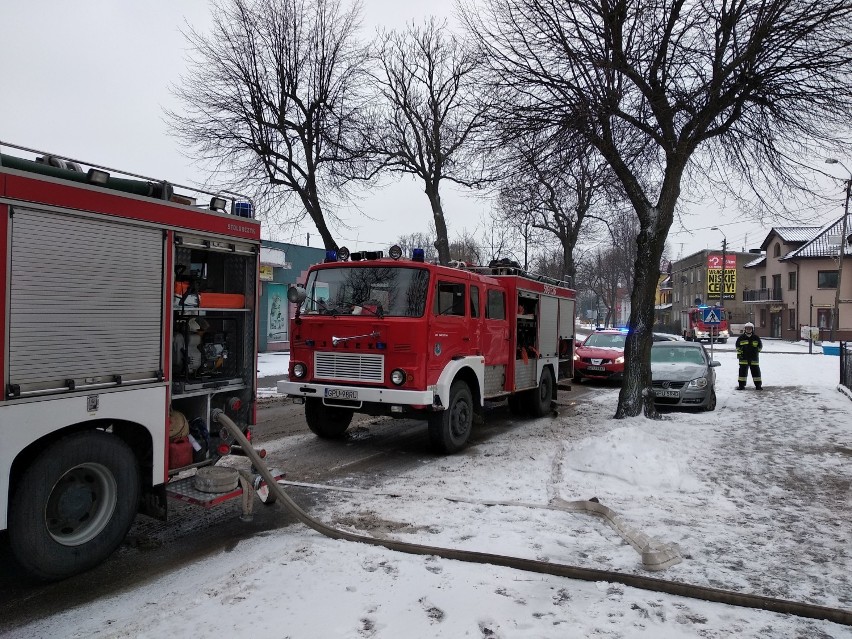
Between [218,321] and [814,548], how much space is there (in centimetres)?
542

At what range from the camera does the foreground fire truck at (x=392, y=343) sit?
7.32 meters

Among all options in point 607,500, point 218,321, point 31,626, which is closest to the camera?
point 31,626

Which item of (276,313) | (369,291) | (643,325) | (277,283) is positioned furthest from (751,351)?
(276,313)

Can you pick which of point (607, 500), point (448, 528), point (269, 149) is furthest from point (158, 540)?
point (269, 149)

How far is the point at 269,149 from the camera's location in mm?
17109

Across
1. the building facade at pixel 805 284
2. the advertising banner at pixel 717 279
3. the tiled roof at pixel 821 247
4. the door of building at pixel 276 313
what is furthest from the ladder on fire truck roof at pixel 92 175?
the tiled roof at pixel 821 247

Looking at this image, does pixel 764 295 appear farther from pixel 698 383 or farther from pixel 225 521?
pixel 225 521

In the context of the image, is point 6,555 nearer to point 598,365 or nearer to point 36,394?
point 36,394

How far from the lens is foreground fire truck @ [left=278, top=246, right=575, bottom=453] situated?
7316 mm

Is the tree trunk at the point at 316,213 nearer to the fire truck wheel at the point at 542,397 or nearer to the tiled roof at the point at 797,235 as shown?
the fire truck wheel at the point at 542,397

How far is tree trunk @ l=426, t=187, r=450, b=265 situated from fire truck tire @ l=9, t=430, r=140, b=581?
15.1 m

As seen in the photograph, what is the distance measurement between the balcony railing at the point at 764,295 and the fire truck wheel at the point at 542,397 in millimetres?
51044

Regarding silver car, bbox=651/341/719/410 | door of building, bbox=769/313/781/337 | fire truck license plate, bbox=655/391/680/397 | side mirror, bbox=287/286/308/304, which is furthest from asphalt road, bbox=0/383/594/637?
door of building, bbox=769/313/781/337

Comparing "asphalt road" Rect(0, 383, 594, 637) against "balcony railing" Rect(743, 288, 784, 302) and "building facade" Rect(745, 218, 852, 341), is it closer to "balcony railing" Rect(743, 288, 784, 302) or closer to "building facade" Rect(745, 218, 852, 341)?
"building facade" Rect(745, 218, 852, 341)
